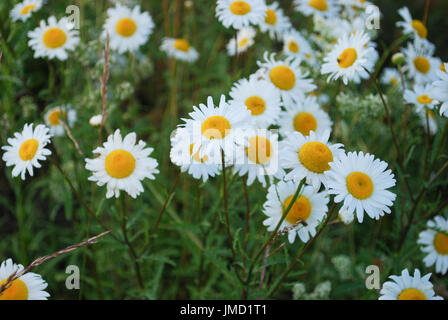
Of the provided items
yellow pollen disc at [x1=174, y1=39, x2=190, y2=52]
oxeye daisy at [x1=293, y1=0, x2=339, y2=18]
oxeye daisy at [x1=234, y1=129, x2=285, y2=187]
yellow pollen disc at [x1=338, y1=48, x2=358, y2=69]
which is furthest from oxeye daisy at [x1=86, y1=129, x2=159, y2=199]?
yellow pollen disc at [x1=174, y1=39, x2=190, y2=52]

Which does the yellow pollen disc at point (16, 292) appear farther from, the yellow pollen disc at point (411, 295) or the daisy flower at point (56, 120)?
the yellow pollen disc at point (411, 295)

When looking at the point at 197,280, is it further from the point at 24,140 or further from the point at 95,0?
the point at 95,0

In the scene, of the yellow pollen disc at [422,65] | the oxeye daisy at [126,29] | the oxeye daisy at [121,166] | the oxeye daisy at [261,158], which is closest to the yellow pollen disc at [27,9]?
the oxeye daisy at [126,29]

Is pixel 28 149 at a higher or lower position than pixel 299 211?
higher

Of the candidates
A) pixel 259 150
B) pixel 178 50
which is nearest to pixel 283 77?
pixel 259 150

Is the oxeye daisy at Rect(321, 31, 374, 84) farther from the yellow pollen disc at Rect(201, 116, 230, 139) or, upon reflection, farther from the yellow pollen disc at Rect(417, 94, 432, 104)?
the yellow pollen disc at Rect(201, 116, 230, 139)

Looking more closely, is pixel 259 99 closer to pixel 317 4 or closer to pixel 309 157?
pixel 309 157

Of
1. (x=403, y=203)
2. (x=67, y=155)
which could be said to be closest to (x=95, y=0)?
(x=67, y=155)
